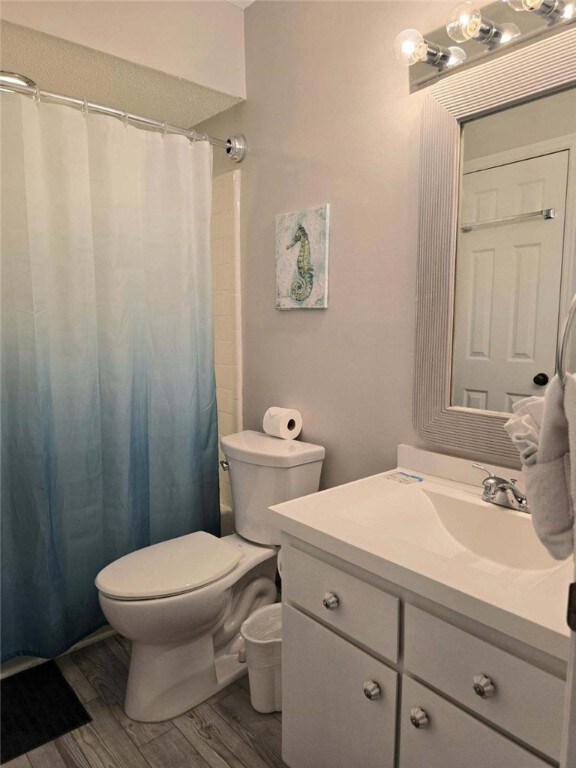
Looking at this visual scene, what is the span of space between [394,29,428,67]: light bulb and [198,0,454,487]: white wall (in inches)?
6.8

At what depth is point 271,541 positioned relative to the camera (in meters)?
2.01

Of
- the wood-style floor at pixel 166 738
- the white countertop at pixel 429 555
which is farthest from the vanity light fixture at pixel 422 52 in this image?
the wood-style floor at pixel 166 738

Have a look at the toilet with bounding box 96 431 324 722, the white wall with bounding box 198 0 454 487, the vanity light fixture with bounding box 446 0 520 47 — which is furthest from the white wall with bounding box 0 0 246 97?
the toilet with bounding box 96 431 324 722

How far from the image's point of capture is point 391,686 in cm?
112

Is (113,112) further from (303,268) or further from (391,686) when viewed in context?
(391,686)

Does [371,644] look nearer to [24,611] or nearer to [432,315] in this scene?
[432,315]

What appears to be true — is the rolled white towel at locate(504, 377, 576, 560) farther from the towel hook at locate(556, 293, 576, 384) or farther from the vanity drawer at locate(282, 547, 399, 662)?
the vanity drawer at locate(282, 547, 399, 662)

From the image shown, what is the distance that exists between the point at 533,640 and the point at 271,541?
1261 millimetres

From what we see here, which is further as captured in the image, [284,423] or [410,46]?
[284,423]

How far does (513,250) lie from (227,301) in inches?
54.3

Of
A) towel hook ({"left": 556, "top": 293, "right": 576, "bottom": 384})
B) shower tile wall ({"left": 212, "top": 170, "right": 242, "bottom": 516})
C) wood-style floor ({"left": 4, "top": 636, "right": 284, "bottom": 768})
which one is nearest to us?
towel hook ({"left": 556, "top": 293, "right": 576, "bottom": 384})

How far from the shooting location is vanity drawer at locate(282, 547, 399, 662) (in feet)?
3.67

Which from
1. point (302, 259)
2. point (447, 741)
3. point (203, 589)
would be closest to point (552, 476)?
point (447, 741)

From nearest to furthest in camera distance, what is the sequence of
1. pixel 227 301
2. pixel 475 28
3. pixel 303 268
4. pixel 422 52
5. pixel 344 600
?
pixel 344 600, pixel 475 28, pixel 422 52, pixel 303 268, pixel 227 301
